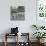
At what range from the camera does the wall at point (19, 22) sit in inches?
273

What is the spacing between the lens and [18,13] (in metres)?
6.96

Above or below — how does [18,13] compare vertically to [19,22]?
above

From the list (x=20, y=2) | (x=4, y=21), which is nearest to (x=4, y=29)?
(x=4, y=21)

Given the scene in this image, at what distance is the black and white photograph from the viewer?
694 centimetres

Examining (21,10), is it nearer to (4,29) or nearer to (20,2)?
(20,2)

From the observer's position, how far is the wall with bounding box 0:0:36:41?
693cm

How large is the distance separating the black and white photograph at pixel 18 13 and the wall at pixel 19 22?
0.13 meters

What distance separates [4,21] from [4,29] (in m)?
0.35

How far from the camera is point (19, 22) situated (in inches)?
276

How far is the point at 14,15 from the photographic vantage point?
697 cm

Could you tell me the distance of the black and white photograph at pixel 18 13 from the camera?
22.8 feet

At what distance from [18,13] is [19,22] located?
0.39 m

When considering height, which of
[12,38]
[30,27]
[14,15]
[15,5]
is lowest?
[12,38]

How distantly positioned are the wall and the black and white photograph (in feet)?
0.43
